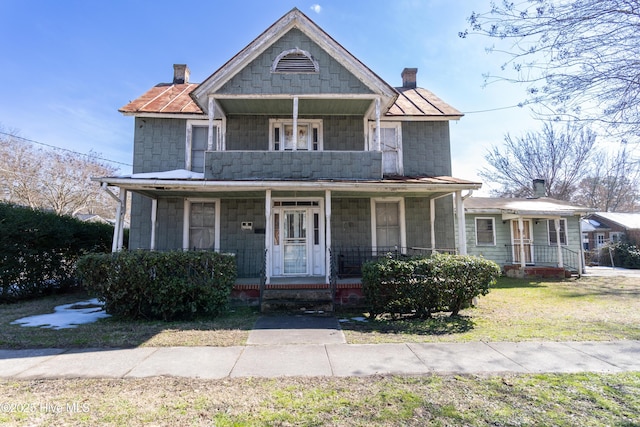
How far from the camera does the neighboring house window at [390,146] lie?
11633mm

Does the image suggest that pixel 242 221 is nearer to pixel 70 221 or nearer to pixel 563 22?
pixel 70 221

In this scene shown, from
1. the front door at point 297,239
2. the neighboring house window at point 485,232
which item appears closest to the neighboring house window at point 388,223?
the front door at point 297,239

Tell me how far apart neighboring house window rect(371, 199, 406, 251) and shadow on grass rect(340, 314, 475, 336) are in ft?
12.9

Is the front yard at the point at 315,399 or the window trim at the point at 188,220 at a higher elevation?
the window trim at the point at 188,220

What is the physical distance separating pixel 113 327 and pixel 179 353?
7.85 feet

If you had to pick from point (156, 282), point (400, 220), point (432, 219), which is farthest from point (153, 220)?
point (432, 219)

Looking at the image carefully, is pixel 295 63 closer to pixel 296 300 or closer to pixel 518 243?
pixel 296 300

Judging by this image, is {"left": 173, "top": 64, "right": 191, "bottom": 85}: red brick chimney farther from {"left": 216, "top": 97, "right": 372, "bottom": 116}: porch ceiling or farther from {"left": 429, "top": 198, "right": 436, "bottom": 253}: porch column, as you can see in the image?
{"left": 429, "top": 198, "right": 436, "bottom": 253}: porch column

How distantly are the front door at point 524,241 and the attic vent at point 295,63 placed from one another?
12793 millimetres

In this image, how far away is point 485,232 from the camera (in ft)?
56.1

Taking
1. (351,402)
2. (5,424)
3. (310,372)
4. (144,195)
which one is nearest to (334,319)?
(310,372)

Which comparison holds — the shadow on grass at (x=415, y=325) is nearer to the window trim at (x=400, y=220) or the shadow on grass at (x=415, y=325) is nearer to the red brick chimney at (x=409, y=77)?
the window trim at (x=400, y=220)

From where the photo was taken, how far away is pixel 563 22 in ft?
18.8

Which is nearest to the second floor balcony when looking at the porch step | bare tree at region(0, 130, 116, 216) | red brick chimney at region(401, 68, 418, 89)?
the porch step
